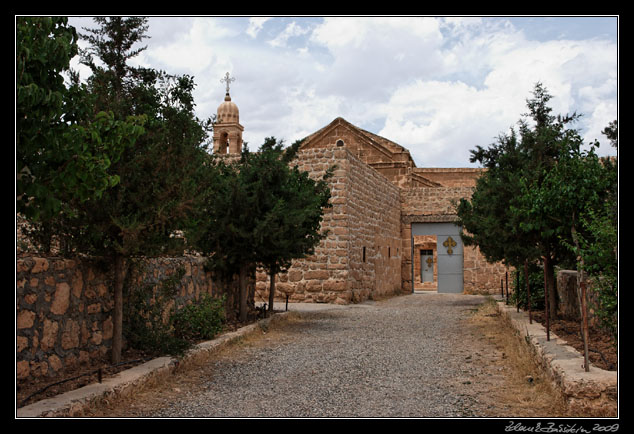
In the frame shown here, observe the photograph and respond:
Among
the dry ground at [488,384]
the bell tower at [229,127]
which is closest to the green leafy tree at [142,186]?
the dry ground at [488,384]

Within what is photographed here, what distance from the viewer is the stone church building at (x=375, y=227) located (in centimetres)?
1441

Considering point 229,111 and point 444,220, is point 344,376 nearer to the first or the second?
point 444,220

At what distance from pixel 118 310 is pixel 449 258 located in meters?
15.8

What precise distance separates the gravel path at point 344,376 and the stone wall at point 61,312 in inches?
39.3

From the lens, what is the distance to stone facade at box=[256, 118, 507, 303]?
566 inches

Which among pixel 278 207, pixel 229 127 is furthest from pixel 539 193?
pixel 229 127

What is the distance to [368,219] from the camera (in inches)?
642

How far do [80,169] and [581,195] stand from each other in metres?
5.45

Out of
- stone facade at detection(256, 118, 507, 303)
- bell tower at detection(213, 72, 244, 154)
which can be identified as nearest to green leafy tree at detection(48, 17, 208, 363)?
stone facade at detection(256, 118, 507, 303)

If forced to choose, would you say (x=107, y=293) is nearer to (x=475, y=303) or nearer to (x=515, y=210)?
(x=515, y=210)

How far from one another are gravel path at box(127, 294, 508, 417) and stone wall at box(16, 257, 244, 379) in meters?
1.00

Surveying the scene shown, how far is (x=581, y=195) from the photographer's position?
6.67 meters

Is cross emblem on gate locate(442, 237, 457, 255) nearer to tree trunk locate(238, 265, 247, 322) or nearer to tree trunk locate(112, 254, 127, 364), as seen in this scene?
tree trunk locate(238, 265, 247, 322)

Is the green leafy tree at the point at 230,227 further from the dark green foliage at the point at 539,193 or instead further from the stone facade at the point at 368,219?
the dark green foliage at the point at 539,193
